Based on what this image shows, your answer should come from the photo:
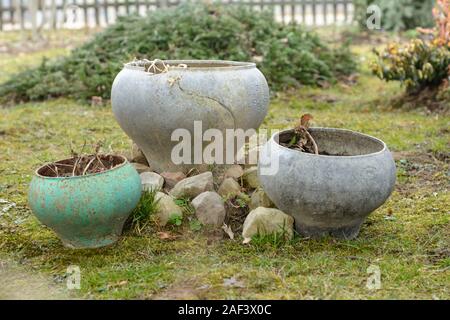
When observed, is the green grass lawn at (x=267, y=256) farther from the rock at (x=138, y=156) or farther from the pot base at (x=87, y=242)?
the rock at (x=138, y=156)

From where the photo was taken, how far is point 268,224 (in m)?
3.26

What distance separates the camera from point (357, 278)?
2.85 meters

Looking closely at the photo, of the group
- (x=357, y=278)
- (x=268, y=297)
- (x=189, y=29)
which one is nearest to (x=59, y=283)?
(x=268, y=297)

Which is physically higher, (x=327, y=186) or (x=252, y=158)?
(x=327, y=186)

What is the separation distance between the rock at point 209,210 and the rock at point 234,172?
1.51 feet

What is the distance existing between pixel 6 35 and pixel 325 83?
7.36 m

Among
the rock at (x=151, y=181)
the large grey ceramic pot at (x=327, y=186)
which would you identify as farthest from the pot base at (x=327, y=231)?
the rock at (x=151, y=181)

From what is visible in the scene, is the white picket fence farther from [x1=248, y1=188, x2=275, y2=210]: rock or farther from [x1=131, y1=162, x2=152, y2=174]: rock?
[x1=248, y1=188, x2=275, y2=210]: rock

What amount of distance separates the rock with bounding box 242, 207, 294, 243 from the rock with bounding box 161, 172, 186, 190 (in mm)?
702

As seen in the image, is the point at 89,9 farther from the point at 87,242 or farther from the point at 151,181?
the point at 87,242

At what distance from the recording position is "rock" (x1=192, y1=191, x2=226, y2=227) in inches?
136

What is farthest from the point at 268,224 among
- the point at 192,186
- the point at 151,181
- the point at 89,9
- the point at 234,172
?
the point at 89,9

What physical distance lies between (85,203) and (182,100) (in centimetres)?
91
